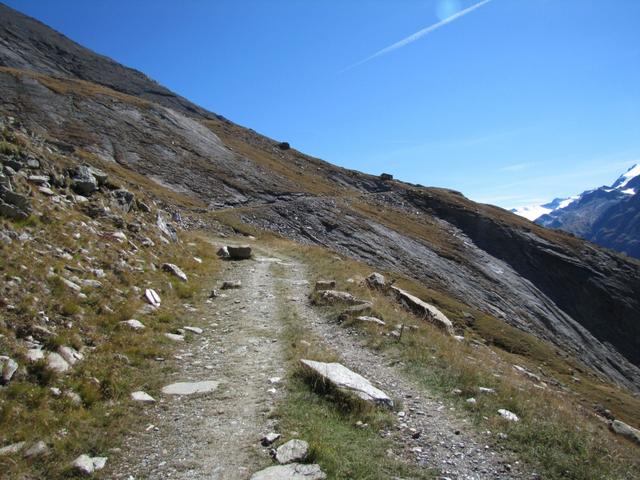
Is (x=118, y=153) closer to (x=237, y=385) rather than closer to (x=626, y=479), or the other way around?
(x=237, y=385)

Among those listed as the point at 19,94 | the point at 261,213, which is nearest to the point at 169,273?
the point at 261,213

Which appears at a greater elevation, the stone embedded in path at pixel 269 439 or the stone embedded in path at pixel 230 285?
the stone embedded in path at pixel 230 285

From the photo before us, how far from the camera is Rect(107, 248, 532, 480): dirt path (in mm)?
7227

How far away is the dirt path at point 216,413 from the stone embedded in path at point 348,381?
1084 mm

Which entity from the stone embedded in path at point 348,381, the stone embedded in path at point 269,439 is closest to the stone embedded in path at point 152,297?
the stone embedded in path at point 348,381

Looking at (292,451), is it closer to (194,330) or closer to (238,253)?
(194,330)

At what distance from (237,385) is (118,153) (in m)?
67.9

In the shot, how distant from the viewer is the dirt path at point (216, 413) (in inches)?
281

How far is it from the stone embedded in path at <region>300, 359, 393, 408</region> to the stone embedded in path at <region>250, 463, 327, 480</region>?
8.67 ft

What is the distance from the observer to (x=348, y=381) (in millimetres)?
10086

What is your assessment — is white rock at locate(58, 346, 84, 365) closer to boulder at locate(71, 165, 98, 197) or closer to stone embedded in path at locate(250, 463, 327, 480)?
stone embedded in path at locate(250, 463, 327, 480)

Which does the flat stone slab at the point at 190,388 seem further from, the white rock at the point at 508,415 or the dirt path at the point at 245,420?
the white rock at the point at 508,415

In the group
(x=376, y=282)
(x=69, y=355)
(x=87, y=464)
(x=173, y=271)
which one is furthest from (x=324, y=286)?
(x=87, y=464)

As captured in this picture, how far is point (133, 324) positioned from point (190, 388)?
3764 millimetres
